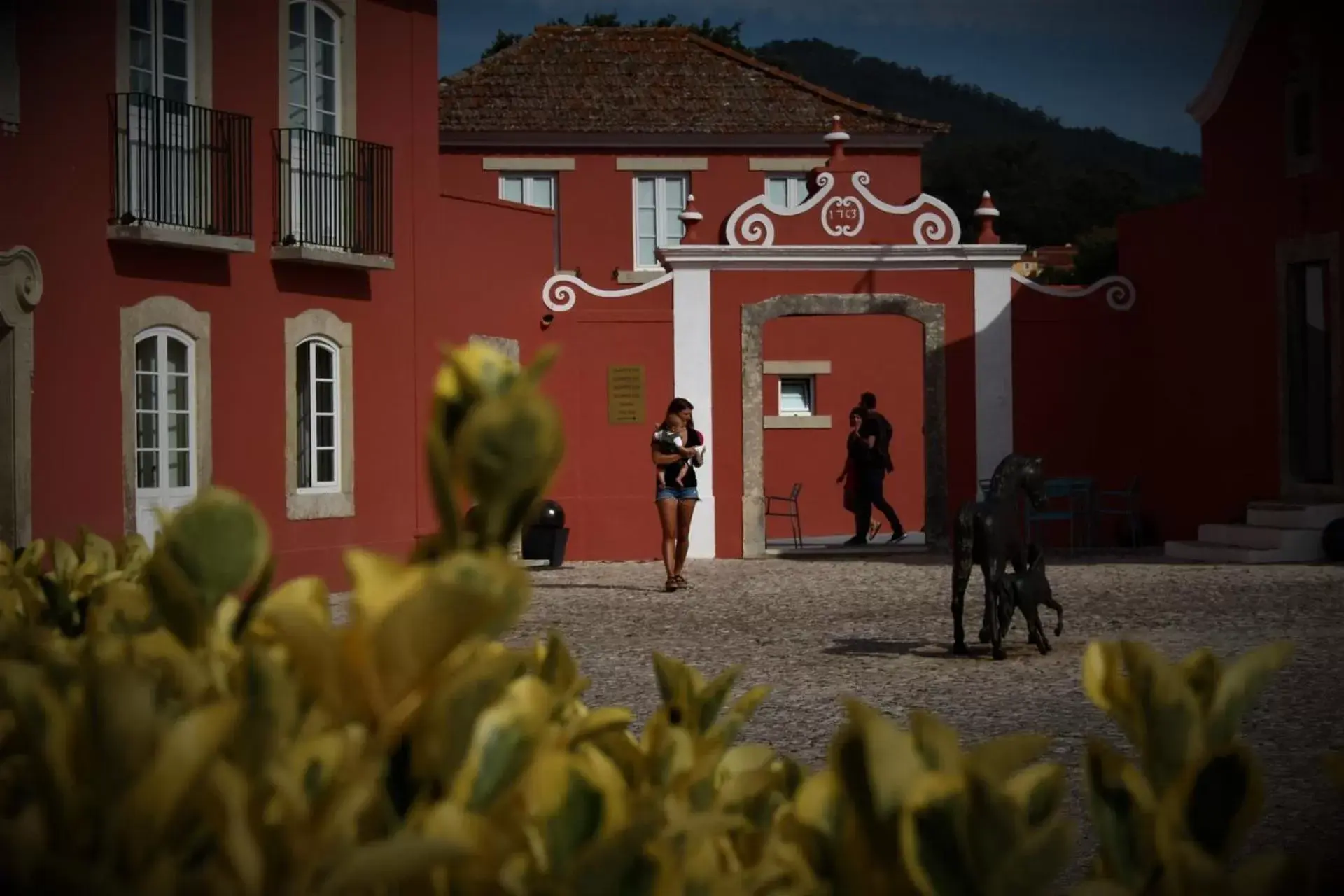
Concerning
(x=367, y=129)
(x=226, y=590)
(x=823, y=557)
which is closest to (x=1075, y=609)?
(x=823, y=557)

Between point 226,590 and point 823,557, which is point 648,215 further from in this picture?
point 226,590

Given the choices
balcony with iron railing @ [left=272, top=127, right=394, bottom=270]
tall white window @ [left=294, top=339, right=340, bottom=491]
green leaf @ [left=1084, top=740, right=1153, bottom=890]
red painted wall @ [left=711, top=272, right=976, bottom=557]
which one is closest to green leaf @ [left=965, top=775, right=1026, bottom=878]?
green leaf @ [left=1084, top=740, right=1153, bottom=890]

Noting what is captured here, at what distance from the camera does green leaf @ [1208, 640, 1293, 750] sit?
1.17m

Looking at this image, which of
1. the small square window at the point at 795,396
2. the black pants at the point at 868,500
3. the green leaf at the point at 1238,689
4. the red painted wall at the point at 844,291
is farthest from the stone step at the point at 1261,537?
the green leaf at the point at 1238,689

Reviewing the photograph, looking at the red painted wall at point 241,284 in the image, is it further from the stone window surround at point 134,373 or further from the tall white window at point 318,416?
the tall white window at point 318,416

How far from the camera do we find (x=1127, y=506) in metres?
17.7

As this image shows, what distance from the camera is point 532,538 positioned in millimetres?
15930

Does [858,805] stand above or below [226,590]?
below

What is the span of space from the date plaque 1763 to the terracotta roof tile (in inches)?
200

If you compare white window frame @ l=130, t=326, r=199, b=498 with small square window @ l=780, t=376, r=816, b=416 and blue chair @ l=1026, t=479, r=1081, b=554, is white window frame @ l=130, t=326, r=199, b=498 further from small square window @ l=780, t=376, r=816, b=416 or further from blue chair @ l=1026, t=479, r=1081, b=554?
small square window @ l=780, t=376, r=816, b=416

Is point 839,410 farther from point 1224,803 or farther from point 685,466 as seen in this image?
point 1224,803

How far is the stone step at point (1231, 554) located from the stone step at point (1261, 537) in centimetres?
2

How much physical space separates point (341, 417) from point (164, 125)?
2985 mm

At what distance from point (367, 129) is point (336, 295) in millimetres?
1446
